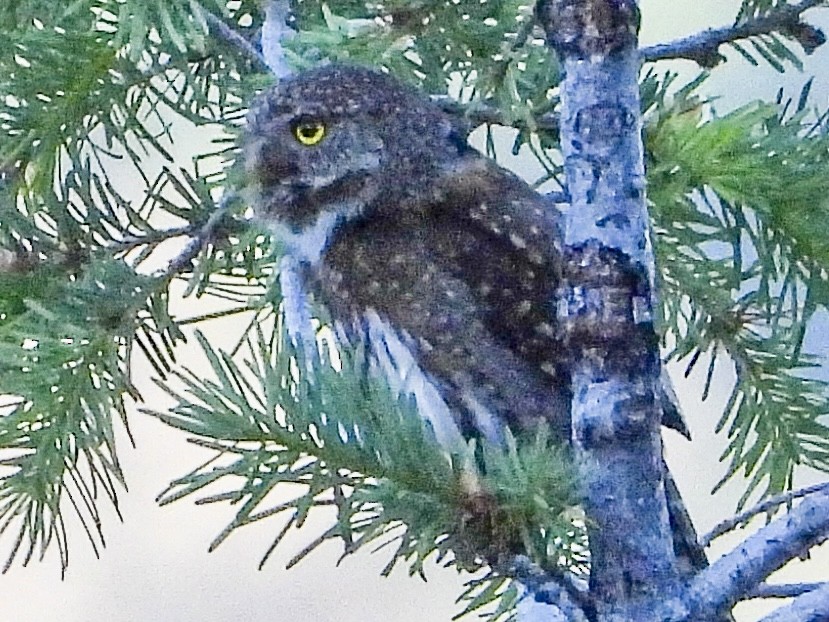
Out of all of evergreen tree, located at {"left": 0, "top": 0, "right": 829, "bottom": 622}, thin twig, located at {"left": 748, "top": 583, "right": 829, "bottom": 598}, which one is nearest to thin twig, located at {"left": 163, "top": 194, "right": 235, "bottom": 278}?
evergreen tree, located at {"left": 0, "top": 0, "right": 829, "bottom": 622}

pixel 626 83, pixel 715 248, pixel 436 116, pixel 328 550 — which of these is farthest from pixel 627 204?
pixel 328 550

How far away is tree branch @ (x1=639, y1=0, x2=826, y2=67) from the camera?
1.34ft

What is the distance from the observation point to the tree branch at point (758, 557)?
0.97 ft

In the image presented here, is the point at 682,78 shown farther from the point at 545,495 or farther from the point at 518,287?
the point at 545,495

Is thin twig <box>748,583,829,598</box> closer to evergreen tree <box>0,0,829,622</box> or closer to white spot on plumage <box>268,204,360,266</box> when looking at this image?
evergreen tree <box>0,0,829,622</box>

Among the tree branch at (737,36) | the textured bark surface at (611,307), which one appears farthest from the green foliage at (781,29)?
Answer: the textured bark surface at (611,307)

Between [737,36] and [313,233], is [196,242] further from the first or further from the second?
[737,36]

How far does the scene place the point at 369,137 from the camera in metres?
0.48

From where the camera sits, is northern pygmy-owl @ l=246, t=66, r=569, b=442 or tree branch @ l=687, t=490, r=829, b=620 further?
northern pygmy-owl @ l=246, t=66, r=569, b=442

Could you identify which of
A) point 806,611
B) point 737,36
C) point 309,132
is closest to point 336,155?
point 309,132

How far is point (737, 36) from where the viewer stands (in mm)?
420

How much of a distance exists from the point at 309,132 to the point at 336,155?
0.5 inches

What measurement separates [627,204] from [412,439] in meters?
0.09

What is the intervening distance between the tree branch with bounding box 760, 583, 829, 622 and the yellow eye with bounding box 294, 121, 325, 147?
25 cm
